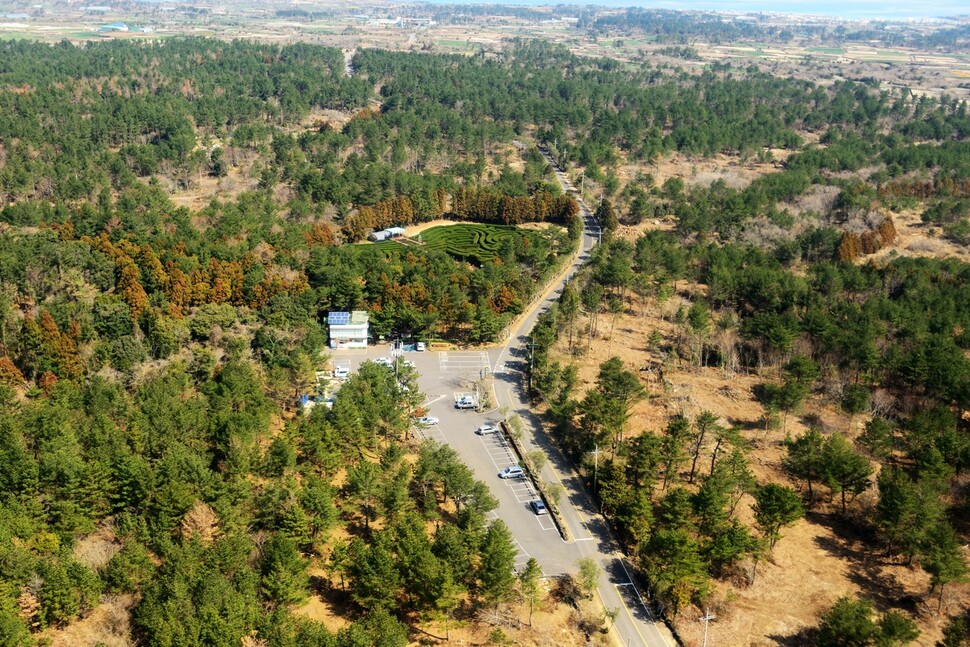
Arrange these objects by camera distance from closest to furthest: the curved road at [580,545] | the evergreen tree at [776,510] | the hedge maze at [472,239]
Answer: the curved road at [580,545] < the evergreen tree at [776,510] < the hedge maze at [472,239]

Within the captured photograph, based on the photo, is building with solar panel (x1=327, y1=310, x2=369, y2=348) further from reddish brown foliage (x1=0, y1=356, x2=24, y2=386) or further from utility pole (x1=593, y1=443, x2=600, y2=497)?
utility pole (x1=593, y1=443, x2=600, y2=497)

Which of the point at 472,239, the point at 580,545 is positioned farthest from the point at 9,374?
the point at 472,239

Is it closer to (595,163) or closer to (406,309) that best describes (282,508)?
(406,309)

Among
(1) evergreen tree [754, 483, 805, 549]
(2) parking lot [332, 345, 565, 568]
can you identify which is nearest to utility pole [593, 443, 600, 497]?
(2) parking lot [332, 345, 565, 568]

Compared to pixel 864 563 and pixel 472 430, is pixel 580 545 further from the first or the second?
pixel 864 563

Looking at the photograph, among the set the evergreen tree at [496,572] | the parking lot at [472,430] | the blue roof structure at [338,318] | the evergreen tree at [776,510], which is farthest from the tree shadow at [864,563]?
the blue roof structure at [338,318]

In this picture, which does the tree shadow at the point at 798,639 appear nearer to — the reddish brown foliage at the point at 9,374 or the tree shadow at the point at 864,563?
the tree shadow at the point at 864,563

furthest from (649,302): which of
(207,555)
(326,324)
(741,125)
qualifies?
(741,125)
